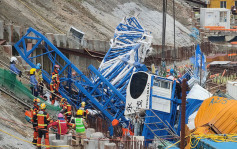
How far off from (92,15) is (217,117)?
95.5ft

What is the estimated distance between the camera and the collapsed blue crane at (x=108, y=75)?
28.3 meters

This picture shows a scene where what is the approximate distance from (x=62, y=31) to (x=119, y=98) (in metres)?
16.6

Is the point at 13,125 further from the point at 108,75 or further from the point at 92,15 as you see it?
the point at 92,15

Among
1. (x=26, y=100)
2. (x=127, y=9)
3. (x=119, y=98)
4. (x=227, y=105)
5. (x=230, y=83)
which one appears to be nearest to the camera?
(x=227, y=105)

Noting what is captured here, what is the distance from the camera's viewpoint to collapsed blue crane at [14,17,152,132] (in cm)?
2834

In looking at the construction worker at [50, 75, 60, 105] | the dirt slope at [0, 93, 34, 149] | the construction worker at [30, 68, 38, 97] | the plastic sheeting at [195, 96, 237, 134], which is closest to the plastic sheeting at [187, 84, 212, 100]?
the plastic sheeting at [195, 96, 237, 134]

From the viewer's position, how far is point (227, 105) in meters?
24.7

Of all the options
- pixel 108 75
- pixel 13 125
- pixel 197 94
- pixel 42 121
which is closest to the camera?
pixel 42 121

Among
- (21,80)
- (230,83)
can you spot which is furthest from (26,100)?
(230,83)

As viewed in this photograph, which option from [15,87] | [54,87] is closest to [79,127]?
[15,87]

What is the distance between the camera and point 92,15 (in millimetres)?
51906

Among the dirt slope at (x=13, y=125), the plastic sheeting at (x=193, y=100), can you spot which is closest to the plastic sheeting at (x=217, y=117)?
the plastic sheeting at (x=193, y=100)

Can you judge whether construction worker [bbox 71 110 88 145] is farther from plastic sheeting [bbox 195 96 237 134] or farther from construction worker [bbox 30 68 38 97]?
construction worker [bbox 30 68 38 97]

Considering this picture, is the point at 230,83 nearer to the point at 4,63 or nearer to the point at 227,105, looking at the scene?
the point at 227,105
